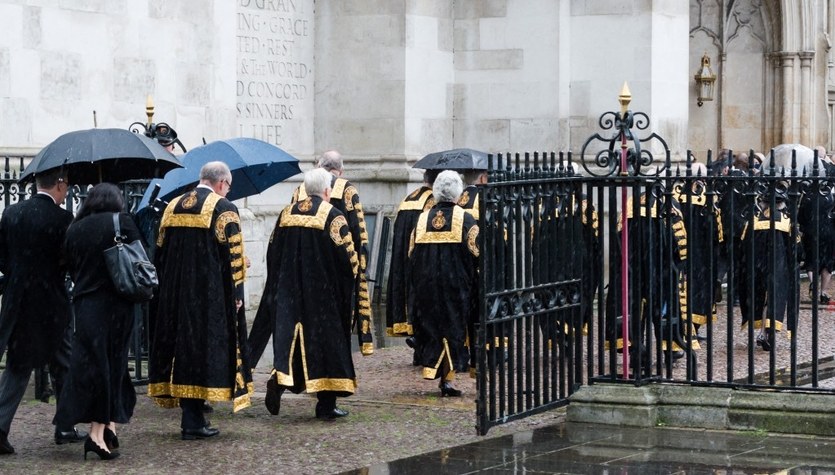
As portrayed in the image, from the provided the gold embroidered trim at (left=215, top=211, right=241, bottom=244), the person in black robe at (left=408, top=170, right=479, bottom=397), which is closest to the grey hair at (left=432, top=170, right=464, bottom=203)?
the person in black robe at (left=408, top=170, right=479, bottom=397)

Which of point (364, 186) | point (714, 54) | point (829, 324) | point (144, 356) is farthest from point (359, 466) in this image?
point (714, 54)

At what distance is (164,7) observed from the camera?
16.6m

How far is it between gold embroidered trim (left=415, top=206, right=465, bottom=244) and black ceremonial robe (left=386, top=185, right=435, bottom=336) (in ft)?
5.54

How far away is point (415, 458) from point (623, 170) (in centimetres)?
249

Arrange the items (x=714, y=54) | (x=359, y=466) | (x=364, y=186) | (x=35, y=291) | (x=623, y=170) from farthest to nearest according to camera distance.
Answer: (x=714, y=54) → (x=364, y=186) → (x=623, y=170) → (x=35, y=291) → (x=359, y=466)

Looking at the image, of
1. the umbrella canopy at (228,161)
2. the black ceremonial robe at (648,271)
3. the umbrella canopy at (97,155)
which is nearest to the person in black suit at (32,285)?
the umbrella canopy at (97,155)

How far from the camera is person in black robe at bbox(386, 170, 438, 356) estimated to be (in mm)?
13859

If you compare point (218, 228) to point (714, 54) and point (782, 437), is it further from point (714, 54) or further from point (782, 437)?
point (714, 54)

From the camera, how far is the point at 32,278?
390 inches

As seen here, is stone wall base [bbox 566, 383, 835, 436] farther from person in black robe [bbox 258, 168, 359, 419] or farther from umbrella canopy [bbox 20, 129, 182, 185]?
umbrella canopy [bbox 20, 129, 182, 185]

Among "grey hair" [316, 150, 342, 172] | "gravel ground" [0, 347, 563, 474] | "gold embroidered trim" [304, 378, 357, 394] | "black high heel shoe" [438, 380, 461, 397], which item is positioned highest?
"grey hair" [316, 150, 342, 172]

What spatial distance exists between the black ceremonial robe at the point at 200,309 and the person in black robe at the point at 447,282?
1819 mm

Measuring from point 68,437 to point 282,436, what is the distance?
1267 millimetres

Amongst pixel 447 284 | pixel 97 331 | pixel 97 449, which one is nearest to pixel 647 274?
pixel 447 284
